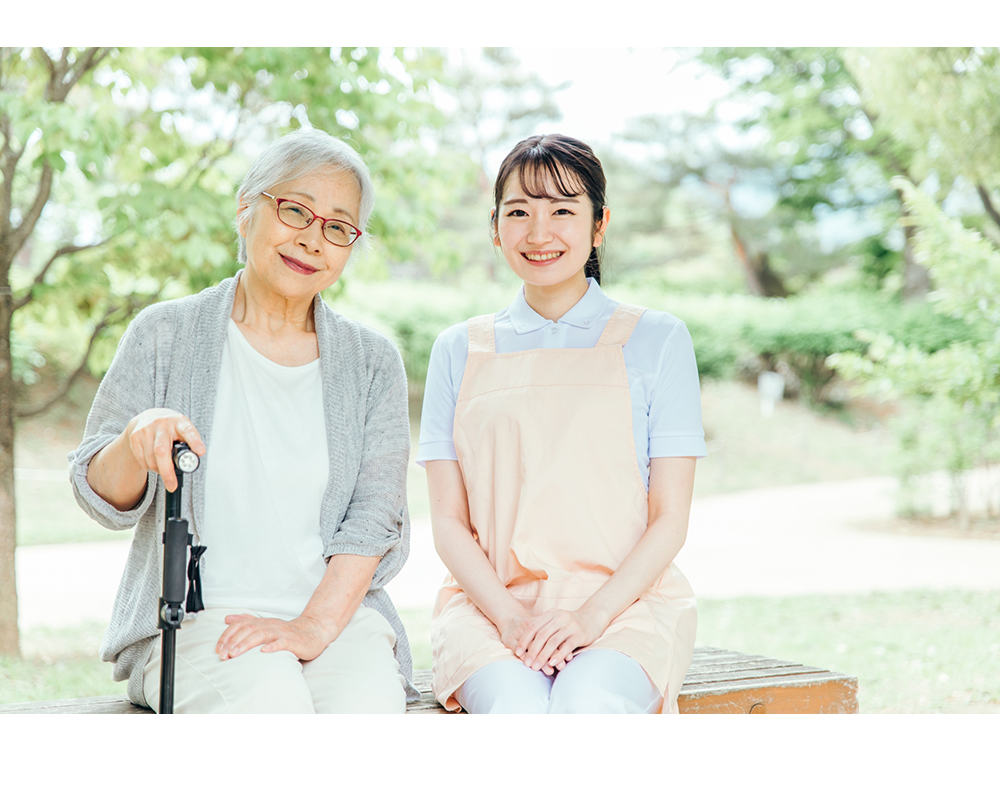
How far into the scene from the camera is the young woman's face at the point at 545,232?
72.6 inches

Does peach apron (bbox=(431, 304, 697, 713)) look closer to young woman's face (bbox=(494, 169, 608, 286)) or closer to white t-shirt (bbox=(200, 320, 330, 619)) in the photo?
young woman's face (bbox=(494, 169, 608, 286))

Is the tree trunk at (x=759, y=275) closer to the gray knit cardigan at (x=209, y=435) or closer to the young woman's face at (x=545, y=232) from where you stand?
the young woman's face at (x=545, y=232)

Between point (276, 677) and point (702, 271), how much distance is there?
1323 cm

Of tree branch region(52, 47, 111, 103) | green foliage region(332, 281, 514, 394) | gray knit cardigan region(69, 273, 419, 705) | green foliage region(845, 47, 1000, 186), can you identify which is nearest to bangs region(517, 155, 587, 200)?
gray knit cardigan region(69, 273, 419, 705)

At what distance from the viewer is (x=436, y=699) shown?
185 centimetres

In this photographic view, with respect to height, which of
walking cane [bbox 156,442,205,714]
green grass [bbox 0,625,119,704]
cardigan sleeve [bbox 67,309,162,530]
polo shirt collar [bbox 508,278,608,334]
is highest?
polo shirt collar [bbox 508,278,608,334]

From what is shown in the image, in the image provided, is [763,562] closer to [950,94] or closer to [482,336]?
[950,94]

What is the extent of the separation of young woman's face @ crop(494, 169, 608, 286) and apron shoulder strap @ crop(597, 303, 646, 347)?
14 centimetres

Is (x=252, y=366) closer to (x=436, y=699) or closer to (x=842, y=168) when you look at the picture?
(x=436, y=699)

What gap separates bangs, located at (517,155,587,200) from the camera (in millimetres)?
1836

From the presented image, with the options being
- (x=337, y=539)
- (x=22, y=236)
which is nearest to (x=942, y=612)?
(x=337, y=539)

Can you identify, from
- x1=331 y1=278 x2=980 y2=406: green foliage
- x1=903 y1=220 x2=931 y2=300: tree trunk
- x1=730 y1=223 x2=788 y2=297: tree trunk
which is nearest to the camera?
x1=331 y1=278 x2=980 y2=406: green foliage

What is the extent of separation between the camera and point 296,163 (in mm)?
1794

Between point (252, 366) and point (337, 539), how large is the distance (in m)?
0.38
